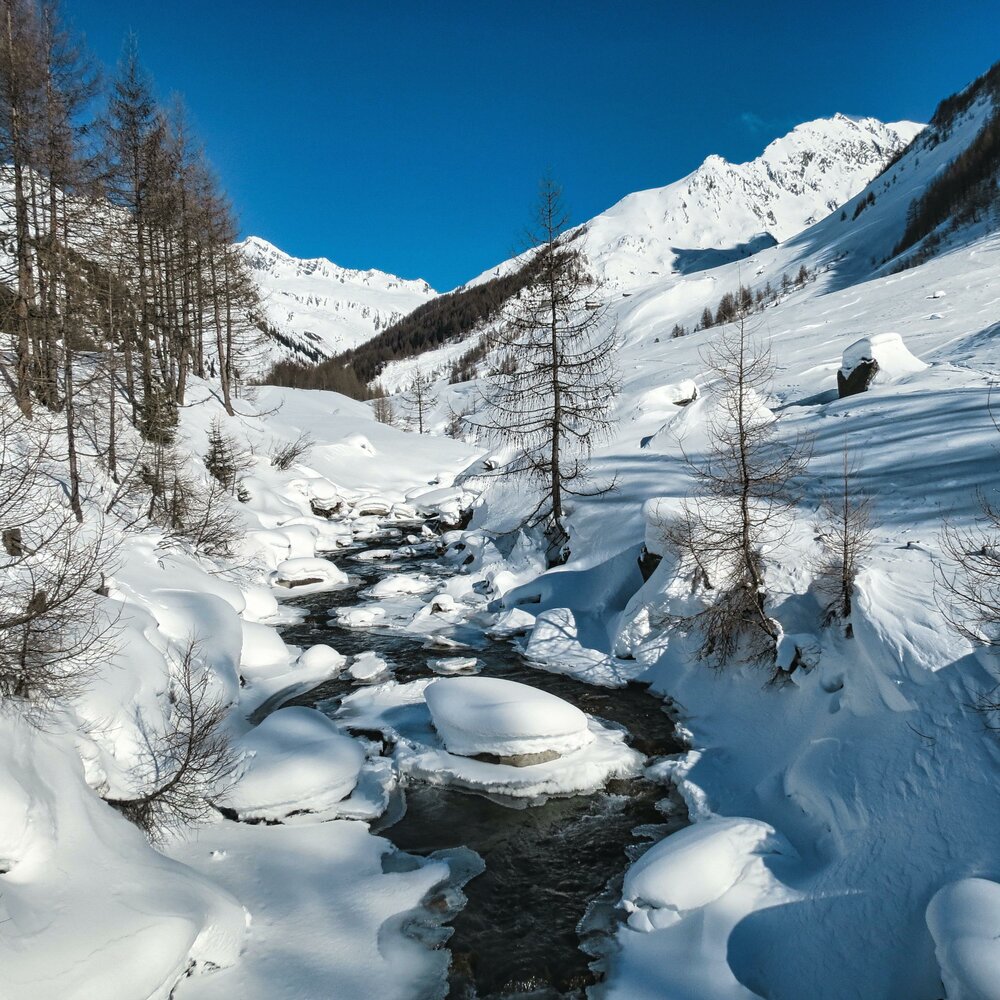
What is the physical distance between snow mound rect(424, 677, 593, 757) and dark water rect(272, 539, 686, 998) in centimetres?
74

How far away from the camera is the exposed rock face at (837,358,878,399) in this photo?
1948 cm

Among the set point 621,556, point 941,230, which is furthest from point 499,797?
point 941,230

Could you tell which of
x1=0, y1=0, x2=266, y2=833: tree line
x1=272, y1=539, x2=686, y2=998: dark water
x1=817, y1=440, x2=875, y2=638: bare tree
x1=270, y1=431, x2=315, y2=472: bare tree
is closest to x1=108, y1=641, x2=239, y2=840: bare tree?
x1=0, y1=0, x2=266, y2=833: tree line

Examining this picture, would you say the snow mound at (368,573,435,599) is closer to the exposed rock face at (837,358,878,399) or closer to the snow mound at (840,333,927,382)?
the exposed rock face at (837,358,878,399)

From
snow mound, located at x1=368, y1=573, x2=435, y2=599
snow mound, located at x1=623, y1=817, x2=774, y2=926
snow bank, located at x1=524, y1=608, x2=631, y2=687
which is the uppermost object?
snow mound, located at x1=368, y1=573, x2=435, y2=599

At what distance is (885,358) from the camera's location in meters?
19.6

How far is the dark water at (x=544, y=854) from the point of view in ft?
19.0

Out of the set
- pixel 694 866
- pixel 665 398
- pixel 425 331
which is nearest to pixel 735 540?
pixel 694 866

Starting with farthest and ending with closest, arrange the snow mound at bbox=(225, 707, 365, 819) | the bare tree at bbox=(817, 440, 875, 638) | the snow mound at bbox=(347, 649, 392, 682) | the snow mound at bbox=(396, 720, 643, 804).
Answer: the snow mound at bbox=(347, 649, 392, 682)
the bare tree at bbox=(817, 440, 875, 638)
the snow mound at bbox=(396, 720, 643, 804)
the snow mound at bbox=(225, 707, 365, 819)

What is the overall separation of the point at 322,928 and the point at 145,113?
19.1 metres

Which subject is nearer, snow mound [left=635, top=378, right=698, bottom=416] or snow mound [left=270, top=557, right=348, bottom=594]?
snow mound [left=270, top=557, right=348, bottom=594]

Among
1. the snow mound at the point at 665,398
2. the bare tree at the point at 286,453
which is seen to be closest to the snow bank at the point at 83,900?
the snow mound at the point at 665,398

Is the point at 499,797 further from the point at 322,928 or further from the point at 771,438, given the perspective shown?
the point at 771,438

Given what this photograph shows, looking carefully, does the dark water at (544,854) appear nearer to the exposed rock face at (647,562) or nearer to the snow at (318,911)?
the snow at (318,911)
